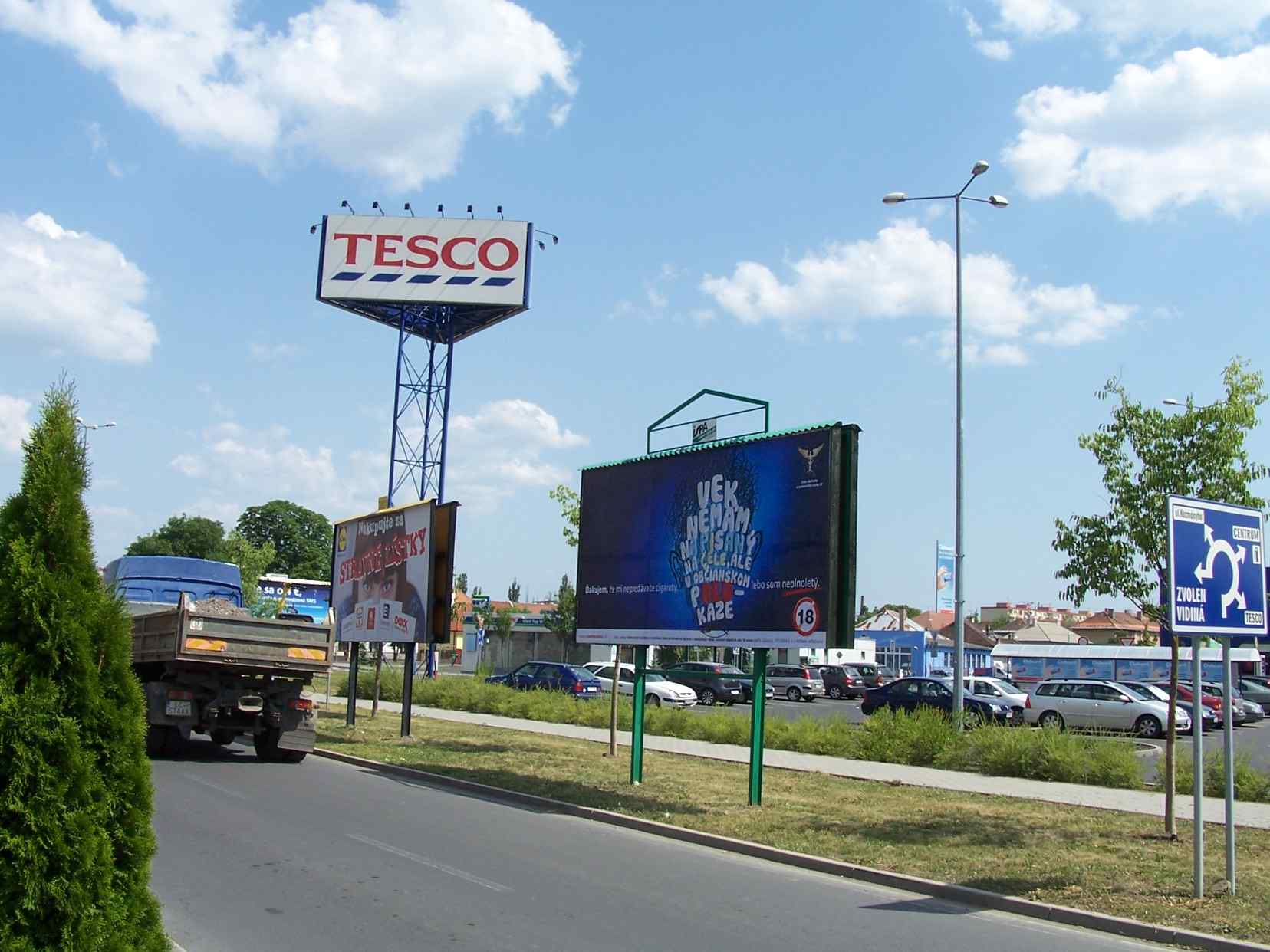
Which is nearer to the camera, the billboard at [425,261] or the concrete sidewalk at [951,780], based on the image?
the concrete sidewalk at [951,780]

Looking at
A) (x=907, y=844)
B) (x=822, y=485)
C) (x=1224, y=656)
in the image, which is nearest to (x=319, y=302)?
(x=822, y=485)

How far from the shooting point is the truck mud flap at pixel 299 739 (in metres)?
16.8

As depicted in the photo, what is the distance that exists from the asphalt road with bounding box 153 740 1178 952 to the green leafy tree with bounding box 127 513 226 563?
81.3 m

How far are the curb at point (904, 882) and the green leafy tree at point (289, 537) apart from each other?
87.9m

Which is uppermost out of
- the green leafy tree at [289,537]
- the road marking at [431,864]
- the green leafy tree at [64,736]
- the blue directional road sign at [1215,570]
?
the green leafy tree at [289,537]

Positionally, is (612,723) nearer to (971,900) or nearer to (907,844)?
(907,844)

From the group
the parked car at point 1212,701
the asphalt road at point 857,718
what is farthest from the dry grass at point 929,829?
the parked car at point 1212,701

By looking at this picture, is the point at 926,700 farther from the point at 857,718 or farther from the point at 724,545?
the point at 724,545

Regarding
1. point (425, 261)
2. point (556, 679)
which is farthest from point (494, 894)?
point (425, 261)

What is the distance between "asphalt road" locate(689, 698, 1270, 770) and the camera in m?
22.1

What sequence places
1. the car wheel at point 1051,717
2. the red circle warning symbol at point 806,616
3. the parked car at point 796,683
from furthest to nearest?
the parked car at point 796,683 → the car wheel at point 1051,717 → the red circle warning symbol at point 806,616

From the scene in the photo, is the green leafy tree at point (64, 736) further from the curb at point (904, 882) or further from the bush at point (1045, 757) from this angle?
the bush at point (1045, 757)

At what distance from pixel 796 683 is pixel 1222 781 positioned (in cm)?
3040

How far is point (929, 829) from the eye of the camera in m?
11.7
